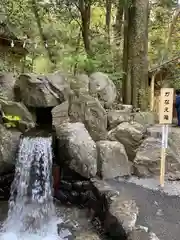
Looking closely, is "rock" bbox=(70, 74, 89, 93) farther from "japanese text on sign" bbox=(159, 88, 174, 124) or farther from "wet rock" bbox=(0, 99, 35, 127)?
"japanese text on sign" bbox=(159, 88, 174, 124)

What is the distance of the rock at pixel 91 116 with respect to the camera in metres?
7.39

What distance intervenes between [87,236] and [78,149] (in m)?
1.92

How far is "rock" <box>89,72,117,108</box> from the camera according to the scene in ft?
28.2

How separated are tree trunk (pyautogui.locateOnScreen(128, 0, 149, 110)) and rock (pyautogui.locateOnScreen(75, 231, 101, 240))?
17.7 ft

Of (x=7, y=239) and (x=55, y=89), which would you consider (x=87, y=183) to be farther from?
(x=55, y=89)

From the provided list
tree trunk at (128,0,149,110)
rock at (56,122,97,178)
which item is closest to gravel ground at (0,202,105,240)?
rock at (56,122,97,178)

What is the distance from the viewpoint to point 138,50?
973cm

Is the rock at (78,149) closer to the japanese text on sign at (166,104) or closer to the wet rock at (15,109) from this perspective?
the wet rock at (15,109)

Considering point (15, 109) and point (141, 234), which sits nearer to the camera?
point (141, 234)

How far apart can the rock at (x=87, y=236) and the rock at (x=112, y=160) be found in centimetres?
144

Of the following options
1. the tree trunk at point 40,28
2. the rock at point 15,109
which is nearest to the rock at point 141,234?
the rock at point 15,109

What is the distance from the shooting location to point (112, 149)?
6.81 m

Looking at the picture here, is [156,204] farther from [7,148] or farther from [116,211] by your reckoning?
[7,148]

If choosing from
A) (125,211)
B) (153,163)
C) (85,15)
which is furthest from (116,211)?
(85,15)
